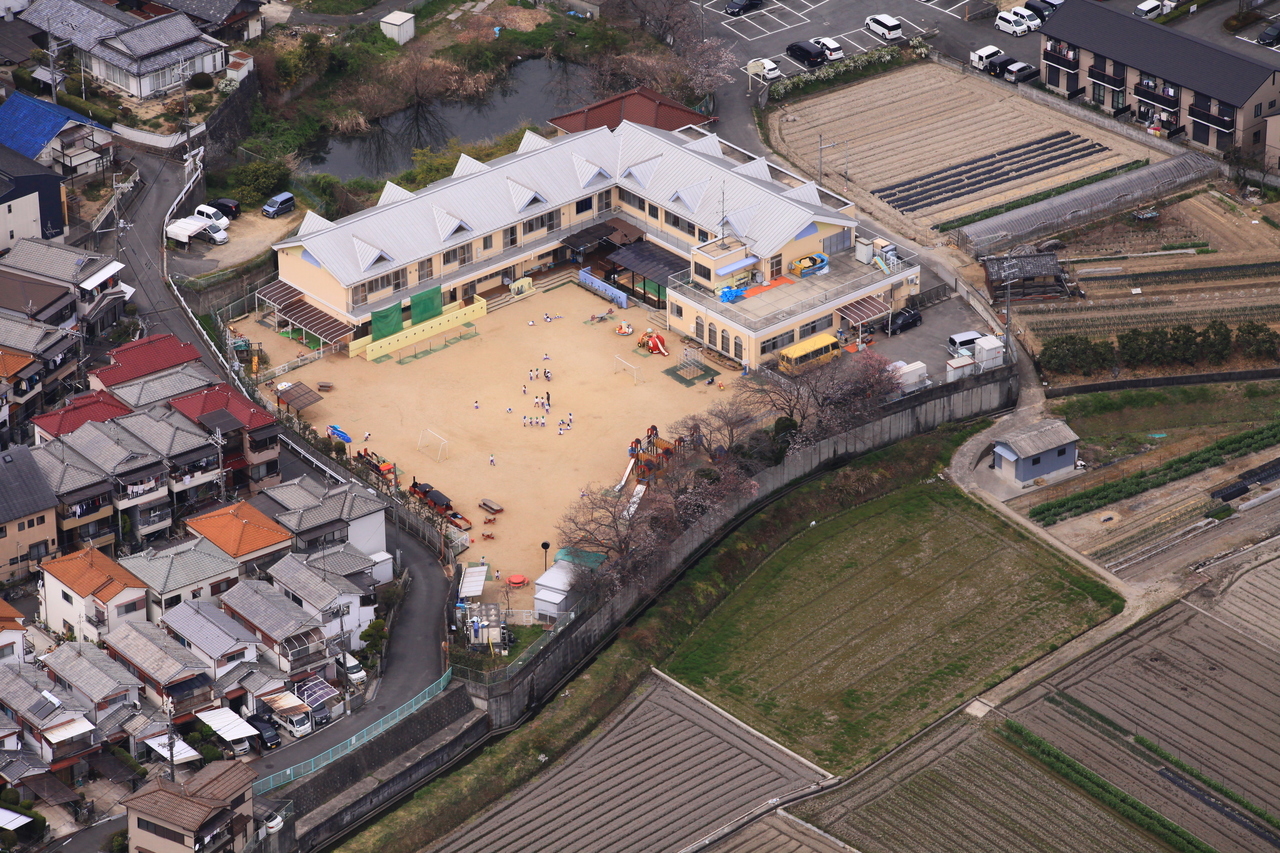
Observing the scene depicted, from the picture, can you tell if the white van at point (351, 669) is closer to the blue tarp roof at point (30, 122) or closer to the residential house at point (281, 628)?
the residential house at point (281, 628)

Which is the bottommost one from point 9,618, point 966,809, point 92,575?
point 966,809

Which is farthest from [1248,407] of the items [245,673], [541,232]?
[245,673]

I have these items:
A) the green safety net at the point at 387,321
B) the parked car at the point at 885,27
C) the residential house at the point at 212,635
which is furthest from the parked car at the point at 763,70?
the residential house at the point at 212,635

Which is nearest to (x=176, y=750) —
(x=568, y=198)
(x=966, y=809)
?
(x=966, y=809)

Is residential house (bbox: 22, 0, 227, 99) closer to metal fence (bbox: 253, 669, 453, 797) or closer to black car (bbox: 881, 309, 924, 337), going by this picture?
black car (bbox: 881, 309, 924, 337)

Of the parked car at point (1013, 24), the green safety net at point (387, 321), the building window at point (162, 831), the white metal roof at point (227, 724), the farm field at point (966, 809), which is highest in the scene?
the parked car at point (1013, 24)

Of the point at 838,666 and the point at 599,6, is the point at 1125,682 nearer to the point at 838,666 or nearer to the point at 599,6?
the point at 838,666

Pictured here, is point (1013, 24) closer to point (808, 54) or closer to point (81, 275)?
point (808, 54)
